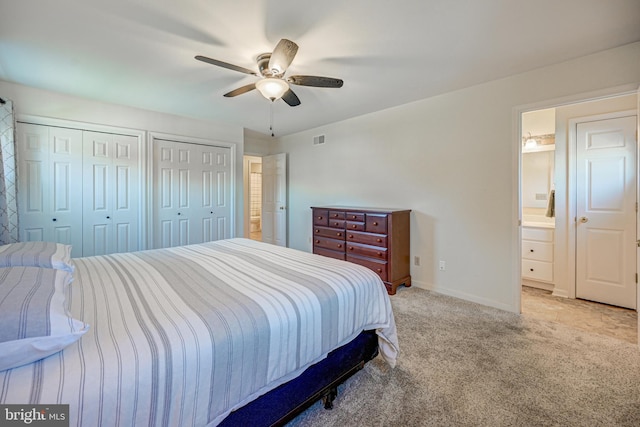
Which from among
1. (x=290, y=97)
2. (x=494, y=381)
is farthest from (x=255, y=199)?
(x=494, y=381)

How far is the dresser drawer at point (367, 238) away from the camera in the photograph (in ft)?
10.9

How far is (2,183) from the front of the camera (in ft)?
8.23

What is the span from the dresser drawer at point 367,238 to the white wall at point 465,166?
1.83 feet

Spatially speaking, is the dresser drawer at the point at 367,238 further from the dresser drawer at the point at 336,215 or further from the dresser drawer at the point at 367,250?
the dresser drawer at the point at 336,215

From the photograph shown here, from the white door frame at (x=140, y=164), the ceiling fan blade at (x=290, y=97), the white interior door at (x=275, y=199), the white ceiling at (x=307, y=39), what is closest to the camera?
the white ceiling at (x=307, y=39)

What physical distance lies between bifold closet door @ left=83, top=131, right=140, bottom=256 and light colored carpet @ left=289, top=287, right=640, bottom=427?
3.56 m

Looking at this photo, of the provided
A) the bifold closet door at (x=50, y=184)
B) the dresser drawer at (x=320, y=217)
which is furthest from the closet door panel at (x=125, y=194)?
the dresser drawer at (x=320, y=217)

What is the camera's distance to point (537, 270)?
11.6 feet

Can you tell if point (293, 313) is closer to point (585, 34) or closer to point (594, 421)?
point (594, 421)

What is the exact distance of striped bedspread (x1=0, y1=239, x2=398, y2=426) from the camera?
0.78m

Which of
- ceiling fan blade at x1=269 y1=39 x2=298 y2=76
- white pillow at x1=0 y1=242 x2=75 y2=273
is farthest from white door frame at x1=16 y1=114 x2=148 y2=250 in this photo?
ceiling fan blade at x1=269 y1=39 x2=298 y2=76

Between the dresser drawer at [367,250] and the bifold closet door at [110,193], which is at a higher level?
the bifold closet door at [110,193]

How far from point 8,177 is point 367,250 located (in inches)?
157

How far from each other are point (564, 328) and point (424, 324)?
4.09ft
